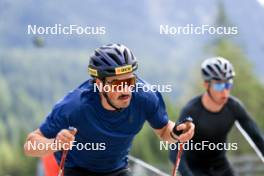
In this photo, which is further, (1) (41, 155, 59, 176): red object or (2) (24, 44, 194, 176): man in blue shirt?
(1) (41, 155, 59, 176): red object

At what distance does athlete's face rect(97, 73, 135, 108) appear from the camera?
6.49 m

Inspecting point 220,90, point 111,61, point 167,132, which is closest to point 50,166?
point 220,90

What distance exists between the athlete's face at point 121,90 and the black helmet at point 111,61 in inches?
2.4

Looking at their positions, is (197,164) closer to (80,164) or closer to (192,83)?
(80,164)

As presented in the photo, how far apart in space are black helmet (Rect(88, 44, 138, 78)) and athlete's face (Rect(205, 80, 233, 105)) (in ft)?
6.98

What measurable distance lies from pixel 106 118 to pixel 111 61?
526 mm

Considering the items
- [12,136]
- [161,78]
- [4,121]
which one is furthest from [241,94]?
[161,78]

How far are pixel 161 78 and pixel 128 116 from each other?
17989 centimetres

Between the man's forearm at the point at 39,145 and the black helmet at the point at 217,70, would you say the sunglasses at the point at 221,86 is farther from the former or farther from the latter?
the man's forearm at the point at 39,145

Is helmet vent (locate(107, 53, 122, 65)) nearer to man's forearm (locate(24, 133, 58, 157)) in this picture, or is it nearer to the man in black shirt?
man's forearm (locate(24, 133, 58, 157))

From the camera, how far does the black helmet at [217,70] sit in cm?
880

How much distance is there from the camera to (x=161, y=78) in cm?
18650

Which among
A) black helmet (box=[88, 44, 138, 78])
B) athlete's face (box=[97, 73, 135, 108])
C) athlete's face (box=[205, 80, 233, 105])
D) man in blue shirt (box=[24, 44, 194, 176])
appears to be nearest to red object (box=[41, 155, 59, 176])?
man in blue shirt (box=[24, 44, 194, 176])

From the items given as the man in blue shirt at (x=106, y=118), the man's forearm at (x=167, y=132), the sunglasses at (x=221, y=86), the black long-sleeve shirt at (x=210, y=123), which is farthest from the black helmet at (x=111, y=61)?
the sunglasses at (x=221, y=86)
